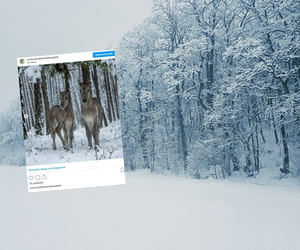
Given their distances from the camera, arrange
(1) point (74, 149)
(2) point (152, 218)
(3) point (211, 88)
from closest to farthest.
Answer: (2) point (152, 218)
(1) point (74, 149)
(3) point (211, 88)

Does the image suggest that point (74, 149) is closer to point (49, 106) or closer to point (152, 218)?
point (49, 106)

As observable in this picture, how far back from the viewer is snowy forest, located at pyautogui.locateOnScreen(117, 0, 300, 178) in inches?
218

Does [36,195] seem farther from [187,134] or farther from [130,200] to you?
[187,134]

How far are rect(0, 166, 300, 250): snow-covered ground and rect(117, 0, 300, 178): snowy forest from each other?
63.4 inches

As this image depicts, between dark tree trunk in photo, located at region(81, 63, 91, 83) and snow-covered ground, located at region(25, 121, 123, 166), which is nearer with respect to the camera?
snow-covered ground, located at region(25, 121, 123, 166)

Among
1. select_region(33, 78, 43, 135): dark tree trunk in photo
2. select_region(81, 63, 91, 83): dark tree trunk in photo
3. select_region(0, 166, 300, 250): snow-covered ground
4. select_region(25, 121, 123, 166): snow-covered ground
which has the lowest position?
select_region(0, 166, 300, 250): snow-covered ground

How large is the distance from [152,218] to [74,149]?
197 centimetres

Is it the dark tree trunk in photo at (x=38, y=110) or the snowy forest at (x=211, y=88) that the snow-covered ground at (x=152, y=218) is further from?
the snowy forest at (x=211, y=88)

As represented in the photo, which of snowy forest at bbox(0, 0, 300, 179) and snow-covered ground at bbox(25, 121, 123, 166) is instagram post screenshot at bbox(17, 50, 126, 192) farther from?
snowy forest at bbox(0, 0, 300, 179)

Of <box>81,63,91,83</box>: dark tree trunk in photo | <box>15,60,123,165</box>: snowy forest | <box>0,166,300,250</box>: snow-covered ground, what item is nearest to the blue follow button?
<box>15,60,123,165</box>: snowy forest

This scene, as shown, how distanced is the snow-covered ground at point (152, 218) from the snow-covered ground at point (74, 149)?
82cm

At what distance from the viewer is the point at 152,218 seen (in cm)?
360

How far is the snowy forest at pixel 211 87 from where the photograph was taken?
553cm

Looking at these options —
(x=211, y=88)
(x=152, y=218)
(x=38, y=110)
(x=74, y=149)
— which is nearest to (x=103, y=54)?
(x=38, y=110)
